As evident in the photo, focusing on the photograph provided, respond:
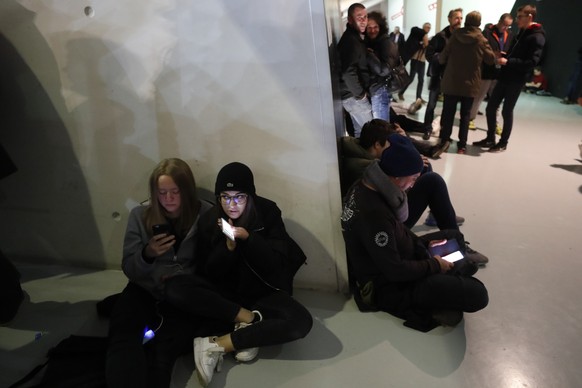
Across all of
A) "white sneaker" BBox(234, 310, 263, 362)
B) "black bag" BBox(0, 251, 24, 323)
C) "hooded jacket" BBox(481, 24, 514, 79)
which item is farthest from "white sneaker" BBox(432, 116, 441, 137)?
"black bag" BBox(0, 251, 24, 323)

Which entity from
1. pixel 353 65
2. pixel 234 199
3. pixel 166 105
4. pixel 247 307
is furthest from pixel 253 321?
pixel 353 65

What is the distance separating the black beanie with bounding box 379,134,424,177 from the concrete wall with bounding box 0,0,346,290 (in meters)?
0.30

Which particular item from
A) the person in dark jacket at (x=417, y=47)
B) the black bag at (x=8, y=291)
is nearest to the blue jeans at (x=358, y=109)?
the black bag at (x=8, y=291)

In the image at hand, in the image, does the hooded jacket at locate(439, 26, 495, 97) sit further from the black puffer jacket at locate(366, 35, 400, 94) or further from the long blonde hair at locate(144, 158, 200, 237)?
the long blonde hair at locate(144, 158, 200, 237)

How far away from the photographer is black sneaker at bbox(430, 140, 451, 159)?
4160mm

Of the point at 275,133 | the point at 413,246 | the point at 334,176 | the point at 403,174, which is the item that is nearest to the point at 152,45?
the point at 275,133

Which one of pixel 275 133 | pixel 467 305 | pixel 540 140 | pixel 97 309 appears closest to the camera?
pixel 467 305

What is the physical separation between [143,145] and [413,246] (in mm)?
1572

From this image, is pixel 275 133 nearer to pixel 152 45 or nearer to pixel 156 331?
pixel 152 45

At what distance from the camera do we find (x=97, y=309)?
2234 millimetres

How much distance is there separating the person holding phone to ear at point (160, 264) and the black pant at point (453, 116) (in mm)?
3140

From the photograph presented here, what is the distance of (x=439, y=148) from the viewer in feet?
13.8

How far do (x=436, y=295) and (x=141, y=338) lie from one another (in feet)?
4.64

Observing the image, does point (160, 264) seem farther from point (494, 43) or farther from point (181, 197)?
point (494, 43)
